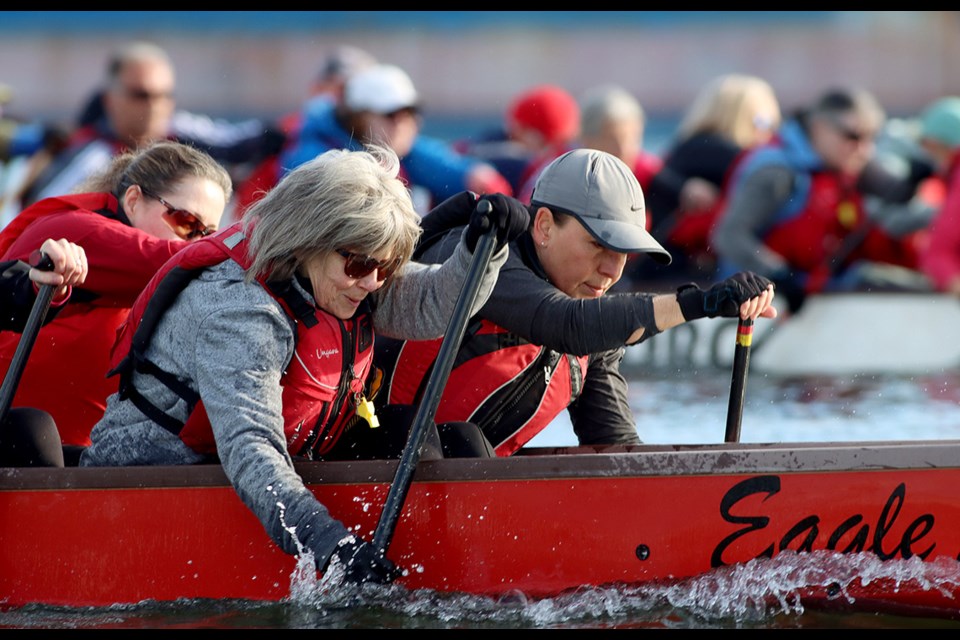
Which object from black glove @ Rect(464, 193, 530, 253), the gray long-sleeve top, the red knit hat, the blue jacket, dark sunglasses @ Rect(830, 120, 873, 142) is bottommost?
the red knit hat

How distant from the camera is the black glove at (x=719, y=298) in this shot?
4.05 m

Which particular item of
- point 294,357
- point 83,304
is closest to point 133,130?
point 83,304

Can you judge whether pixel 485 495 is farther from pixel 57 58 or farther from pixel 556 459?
pixel 57 58

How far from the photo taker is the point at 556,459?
3.96 meters

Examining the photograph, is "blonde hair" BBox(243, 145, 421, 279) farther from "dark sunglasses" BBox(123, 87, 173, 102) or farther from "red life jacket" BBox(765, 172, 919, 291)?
"red life jacket" BBox(765, 172, 919, 291)

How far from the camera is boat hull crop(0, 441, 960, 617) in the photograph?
3965 mm

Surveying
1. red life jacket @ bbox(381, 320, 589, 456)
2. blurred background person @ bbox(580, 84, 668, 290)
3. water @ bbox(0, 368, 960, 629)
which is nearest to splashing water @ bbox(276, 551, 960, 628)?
water @ bbox(0, 368, 960, 629)

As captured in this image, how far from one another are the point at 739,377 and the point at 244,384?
165cm

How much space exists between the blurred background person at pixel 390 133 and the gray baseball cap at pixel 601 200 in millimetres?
4003

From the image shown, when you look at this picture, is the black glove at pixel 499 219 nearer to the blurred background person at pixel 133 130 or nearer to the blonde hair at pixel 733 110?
the blurred background person at pixel 133 130

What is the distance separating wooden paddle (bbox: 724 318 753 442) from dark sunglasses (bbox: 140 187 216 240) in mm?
1636

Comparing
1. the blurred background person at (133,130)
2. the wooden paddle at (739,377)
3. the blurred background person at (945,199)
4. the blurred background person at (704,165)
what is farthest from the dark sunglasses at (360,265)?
the blurred background person at (945,199)

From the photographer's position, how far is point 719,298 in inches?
159

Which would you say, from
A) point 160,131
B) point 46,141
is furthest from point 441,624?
point 46,141
